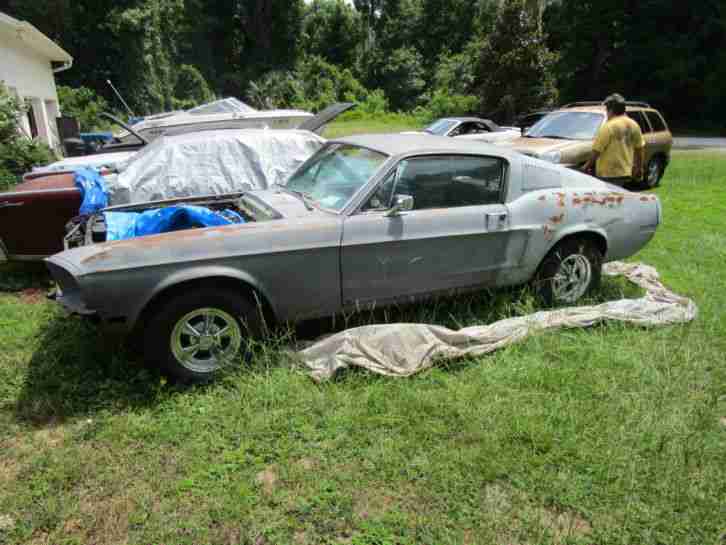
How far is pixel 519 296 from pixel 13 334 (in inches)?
165

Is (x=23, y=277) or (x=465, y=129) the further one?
(x=465, y=129)

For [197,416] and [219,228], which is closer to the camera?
[197,416]

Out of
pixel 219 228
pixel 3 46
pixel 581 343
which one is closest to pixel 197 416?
pixel 219 228

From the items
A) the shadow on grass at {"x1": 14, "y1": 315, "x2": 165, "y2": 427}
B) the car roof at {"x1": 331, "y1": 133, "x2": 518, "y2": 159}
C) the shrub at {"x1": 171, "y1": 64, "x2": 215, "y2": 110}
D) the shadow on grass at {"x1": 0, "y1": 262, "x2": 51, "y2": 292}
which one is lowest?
the shadow on grass at {"x1": 14, "y1": 315, "x2": 165, "y2": 427}

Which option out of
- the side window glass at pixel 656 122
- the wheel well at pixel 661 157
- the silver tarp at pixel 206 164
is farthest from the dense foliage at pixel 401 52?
the silver tarp at pixel 206 164

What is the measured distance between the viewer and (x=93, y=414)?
127 inches

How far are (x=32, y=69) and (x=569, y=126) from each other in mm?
14569

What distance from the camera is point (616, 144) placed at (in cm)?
655

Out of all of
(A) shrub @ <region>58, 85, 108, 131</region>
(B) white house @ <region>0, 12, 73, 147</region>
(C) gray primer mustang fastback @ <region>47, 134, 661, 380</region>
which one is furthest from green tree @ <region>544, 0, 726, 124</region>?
(C) gray primer mustang fastback @ <region>47, 134, 661, 380</region>

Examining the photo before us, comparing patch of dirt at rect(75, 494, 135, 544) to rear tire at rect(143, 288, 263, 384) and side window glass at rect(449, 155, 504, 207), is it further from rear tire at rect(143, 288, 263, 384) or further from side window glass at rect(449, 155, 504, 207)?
→ side window glass at rect(449, 155, 504, 207)

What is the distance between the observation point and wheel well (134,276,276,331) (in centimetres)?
326

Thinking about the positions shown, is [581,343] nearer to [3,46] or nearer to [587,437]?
[587,437]

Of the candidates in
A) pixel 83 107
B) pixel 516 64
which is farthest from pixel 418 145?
pixel 83 107

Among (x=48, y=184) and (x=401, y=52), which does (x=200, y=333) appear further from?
(x=401, y=52)
